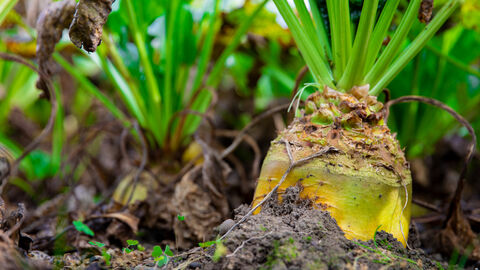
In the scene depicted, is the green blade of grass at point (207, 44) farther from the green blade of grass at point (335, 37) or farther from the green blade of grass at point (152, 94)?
the green blade of grass at point (335, 37)

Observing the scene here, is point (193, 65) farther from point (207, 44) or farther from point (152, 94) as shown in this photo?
point (152, 94)

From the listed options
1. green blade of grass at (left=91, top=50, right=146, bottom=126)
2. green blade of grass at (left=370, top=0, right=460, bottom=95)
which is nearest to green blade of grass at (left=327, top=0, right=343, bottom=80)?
green blade of grass at (left=370, top=0, right=460, bottom=95)

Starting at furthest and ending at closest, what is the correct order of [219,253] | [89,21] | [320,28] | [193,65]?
[193,65]
[320,28]
[89,21]
[219,253]

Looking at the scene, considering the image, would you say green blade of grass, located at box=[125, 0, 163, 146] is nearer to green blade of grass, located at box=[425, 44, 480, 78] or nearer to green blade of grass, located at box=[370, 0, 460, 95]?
green blade of grass, located at box=[370, 0, 460, 95]

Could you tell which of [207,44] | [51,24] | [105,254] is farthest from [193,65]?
[105,254]

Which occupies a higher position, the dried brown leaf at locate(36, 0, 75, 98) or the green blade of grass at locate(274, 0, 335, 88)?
the dried brown leaf at locate(36, 0, 75, 98)

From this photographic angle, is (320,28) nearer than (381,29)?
No

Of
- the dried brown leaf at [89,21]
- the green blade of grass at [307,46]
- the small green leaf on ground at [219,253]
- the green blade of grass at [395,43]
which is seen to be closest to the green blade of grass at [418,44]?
the green blade of grass at [395,43]
